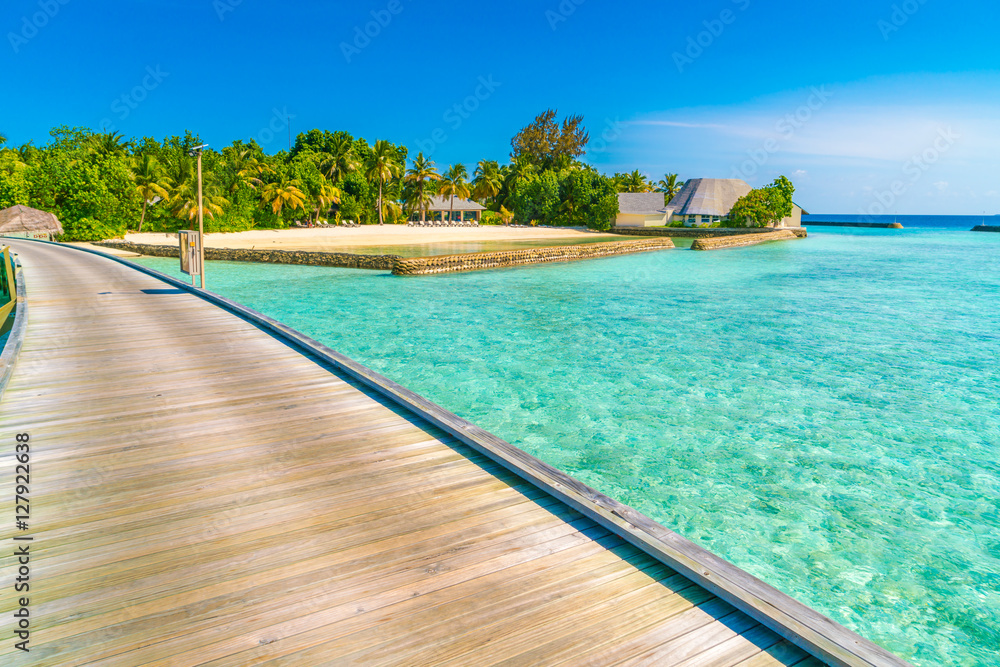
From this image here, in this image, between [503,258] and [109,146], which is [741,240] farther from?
[109,146]

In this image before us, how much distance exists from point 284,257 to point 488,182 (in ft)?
191

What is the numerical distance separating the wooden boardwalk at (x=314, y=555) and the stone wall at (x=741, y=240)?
169 ft

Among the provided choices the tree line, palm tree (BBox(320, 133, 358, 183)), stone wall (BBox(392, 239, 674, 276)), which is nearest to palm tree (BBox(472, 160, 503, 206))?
the tree line

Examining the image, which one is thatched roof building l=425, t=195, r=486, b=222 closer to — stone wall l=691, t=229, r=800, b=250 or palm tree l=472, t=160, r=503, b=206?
palm tree l=472, t=160, r=503, b=206

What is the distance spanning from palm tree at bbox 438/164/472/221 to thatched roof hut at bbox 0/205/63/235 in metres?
46.1

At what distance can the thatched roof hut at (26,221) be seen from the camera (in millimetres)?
44344

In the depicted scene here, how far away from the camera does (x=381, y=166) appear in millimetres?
68125

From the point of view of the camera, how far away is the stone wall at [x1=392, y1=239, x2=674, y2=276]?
1128 inches

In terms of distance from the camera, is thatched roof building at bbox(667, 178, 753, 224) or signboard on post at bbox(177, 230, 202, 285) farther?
thatched roof building at bbox(667, 178, 753, 224)

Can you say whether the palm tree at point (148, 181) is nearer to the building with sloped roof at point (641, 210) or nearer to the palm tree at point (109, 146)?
the palm tree at point (109, 146)

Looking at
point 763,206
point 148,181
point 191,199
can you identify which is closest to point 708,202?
point 763,206

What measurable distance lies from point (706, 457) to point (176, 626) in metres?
6.20

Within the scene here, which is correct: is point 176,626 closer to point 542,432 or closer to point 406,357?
point 542,432

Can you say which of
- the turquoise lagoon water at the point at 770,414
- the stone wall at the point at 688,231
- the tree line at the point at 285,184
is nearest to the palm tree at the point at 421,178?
the tree line at the point at 285,184
